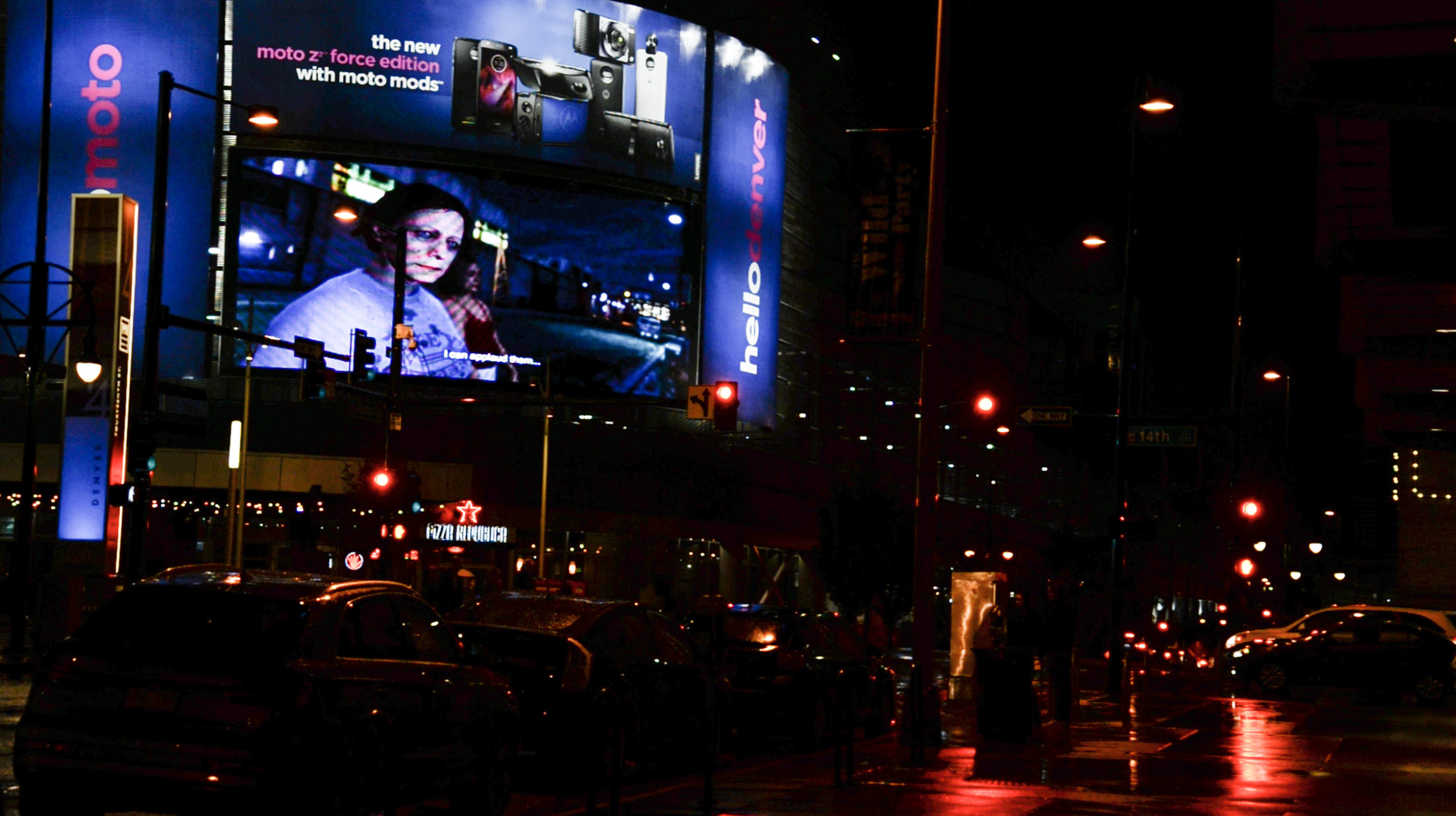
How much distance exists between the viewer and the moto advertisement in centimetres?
5628

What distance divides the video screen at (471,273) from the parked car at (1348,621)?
93.1 ft

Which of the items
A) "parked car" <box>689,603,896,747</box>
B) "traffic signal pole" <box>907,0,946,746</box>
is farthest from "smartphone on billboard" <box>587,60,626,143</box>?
"parked car" <box>689,603,896,747</box>

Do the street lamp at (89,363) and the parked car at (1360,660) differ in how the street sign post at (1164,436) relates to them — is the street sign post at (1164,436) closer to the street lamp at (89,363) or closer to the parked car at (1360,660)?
the parked car at (1360,660)

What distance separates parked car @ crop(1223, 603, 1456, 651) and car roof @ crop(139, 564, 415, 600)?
2560cm

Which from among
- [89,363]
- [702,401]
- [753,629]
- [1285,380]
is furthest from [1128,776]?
[1285,380]

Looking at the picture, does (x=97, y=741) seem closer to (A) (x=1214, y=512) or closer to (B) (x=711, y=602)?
(B) (x=711, y=602)

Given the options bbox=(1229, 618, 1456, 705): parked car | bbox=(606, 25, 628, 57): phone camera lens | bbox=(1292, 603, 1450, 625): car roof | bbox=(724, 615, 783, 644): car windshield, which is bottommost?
bbox=(1229, 618, 1456, 705): parked car

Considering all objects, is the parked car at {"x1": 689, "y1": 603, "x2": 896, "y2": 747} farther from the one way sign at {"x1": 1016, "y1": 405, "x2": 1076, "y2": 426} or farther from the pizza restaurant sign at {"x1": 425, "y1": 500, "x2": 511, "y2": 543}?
the pizza restaurant sign at {"x1": 425, "y1": 500, "x2": 511, "y2": 543}

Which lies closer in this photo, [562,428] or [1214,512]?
[562,428]

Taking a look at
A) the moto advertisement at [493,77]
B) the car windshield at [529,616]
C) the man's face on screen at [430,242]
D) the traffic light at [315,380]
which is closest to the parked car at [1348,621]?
the traffic light at [315,380]

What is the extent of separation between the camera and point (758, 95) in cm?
6419

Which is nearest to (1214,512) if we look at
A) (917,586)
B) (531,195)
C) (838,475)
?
(838,475)

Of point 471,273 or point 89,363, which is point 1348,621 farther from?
point 471,273

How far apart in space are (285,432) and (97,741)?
→ 4742 centimetres
